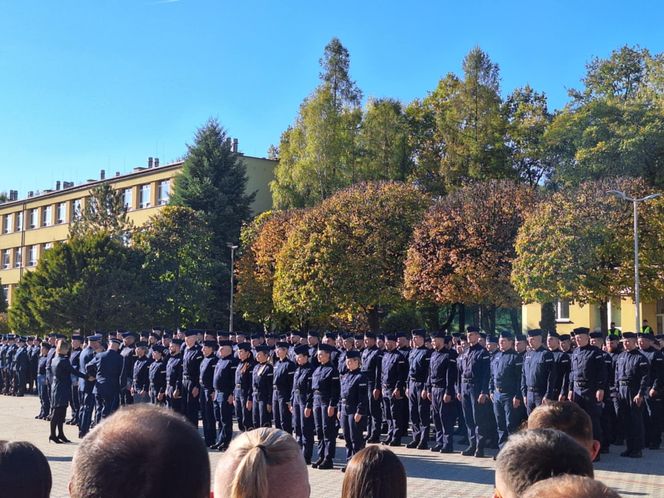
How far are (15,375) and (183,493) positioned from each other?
2693 cm

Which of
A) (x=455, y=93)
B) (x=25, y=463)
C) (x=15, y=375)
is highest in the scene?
(x=455, y=93)

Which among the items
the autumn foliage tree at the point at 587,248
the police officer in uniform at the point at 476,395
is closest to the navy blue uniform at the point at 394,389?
the police officer in uniform at the point at 476,395

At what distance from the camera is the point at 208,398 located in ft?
49.2

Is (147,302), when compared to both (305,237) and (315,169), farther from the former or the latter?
(315,169)

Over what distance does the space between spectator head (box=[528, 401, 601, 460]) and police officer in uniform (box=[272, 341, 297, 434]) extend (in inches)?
405

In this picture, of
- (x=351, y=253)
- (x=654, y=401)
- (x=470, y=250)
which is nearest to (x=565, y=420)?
(x=654, y=401)

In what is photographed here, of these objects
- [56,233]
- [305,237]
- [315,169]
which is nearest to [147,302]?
[305,237]

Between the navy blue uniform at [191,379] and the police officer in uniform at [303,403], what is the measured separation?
313cm

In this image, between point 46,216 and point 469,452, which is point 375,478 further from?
point 46,216

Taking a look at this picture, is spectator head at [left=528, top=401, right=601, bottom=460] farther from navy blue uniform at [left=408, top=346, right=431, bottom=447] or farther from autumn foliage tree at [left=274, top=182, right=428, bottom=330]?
autumn foliage tree at [left=274, top=182, right=428, bottom=330]

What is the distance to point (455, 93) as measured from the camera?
45125 mm

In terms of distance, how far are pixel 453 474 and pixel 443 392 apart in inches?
96.5

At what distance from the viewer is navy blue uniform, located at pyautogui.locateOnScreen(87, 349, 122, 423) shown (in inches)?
621

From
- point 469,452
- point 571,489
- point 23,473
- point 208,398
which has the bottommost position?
point 469,452
